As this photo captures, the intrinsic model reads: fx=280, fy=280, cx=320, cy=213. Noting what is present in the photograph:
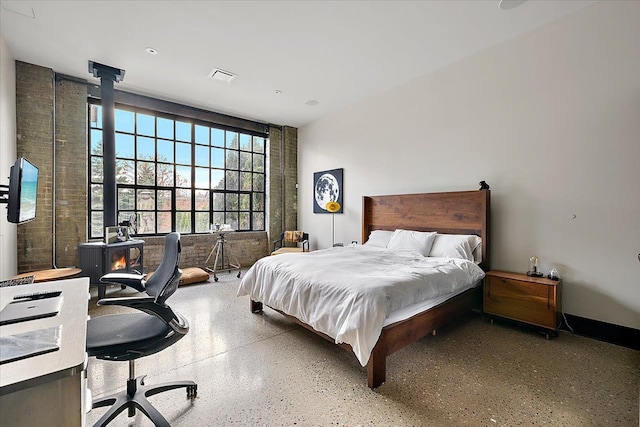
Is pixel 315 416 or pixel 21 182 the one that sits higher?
pixel 21 182

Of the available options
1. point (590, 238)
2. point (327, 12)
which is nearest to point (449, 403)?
point (590, 238)

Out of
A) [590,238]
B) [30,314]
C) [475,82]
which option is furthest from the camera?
[475,82]

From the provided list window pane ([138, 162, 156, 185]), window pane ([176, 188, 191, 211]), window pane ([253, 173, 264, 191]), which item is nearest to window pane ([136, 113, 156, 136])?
window pane ([138, 162, 156, 185])

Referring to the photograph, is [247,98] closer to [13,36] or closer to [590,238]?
[13,36]

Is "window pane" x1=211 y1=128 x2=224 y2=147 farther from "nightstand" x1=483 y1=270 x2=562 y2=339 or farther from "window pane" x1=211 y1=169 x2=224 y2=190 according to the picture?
"nightstand" x1=483 y1=270 x2=562 y2=339

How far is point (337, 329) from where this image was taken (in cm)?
214

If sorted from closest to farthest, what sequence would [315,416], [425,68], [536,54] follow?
1. [315,416]
2. [536,54]
3. [425,68]

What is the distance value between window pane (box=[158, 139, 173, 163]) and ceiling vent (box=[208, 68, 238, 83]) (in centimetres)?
180

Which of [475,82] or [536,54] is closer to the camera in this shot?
[536,54]

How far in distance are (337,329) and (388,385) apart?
518mm

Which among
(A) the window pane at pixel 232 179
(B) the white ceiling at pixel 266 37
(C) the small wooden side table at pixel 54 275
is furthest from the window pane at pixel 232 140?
(C) the small wooden side table at pixel 54 275

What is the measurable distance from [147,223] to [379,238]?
414cm

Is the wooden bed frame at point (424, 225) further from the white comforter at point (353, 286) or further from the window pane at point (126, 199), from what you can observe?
the window pane at point (126, 199)

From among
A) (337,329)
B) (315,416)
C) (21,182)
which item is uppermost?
(21,182)
